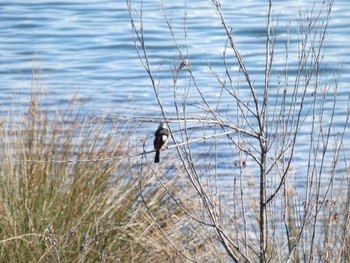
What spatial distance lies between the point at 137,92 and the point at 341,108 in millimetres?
2027

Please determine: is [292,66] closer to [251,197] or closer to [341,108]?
[341,108]

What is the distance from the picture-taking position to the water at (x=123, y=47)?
1076 centimetres

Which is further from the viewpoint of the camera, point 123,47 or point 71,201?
point 123,47

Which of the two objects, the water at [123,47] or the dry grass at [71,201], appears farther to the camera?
the water at [123,47]

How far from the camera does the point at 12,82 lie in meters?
11.5

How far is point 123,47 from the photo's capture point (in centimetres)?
1474

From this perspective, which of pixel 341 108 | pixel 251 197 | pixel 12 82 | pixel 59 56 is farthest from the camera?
pixel 59 56

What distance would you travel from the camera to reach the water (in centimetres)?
1076

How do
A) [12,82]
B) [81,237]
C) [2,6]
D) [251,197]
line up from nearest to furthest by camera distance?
[81,237] < [251,197] < [12,82] < [2,6]

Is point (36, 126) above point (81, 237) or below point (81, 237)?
above

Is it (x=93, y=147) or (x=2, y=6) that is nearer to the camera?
(x=93, y=147)

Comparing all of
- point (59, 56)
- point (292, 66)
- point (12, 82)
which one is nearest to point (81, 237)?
point (12, 82)

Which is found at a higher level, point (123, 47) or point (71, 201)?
point (71, 201)

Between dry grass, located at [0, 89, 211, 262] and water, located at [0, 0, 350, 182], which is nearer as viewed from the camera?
dry grass, located at [0, 89, 211, 262]
